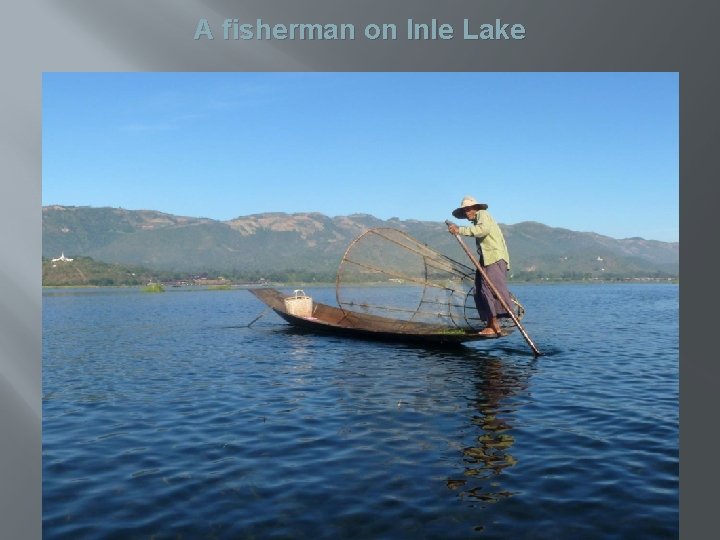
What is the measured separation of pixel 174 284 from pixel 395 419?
178 meters

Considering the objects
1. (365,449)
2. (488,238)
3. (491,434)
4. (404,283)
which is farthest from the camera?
(404,283)

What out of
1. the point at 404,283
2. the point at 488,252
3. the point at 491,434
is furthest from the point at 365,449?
the point at 404,283

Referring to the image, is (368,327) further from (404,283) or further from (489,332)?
(489,332)

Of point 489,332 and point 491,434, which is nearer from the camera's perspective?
point 491,434

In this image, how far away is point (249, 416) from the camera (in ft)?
44.5

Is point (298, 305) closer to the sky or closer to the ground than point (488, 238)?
closer to the ground

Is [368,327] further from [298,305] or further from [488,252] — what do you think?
[488,252]

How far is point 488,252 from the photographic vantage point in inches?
784

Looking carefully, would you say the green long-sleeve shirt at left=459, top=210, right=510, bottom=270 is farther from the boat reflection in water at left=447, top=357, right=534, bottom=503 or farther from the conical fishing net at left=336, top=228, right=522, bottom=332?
the boat reflection in water at left=447, top=357, right=534, bottom=503

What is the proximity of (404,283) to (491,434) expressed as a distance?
14.8 metres

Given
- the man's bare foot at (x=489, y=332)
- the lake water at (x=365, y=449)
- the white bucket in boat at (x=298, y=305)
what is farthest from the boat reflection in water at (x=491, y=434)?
the white bucket in boat at (x=298, y=305)

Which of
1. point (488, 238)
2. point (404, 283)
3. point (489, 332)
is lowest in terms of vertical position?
point (489, 332)

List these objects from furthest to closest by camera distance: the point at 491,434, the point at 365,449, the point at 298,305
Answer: the point at 298,305 → the point at 491,434 → the point at 365,449
